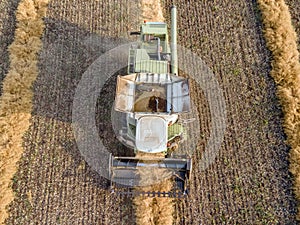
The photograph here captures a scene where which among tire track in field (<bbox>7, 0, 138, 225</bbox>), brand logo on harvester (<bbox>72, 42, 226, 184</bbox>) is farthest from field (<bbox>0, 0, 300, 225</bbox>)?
brand logo on harvester (<bbox>72, 42, 226, 184</bbox>)

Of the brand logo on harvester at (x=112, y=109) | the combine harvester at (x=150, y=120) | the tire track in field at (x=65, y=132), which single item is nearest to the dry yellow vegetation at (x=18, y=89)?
the tire track in field at (x=65, y=132)

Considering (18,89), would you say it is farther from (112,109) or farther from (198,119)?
(198,119)

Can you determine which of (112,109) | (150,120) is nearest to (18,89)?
(112,109)

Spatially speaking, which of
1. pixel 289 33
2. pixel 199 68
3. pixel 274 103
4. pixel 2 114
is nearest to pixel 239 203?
pixel 274 103

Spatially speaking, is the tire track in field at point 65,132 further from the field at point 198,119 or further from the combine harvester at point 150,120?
the combine harvester at point 150,120

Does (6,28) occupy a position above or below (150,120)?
above

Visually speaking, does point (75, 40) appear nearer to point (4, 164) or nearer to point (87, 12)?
point (87, 12)
